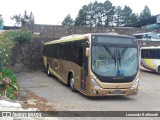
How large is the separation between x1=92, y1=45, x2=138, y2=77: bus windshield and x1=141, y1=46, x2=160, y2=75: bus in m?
14.4

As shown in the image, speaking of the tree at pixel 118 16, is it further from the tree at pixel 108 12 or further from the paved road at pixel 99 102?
the paved road at pixel 99 102

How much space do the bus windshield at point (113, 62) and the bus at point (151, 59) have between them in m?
14.4

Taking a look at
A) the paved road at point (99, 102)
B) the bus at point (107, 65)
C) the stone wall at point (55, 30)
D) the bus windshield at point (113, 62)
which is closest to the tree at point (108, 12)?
the stone wall at point (55, 30)

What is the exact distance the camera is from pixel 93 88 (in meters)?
13.6

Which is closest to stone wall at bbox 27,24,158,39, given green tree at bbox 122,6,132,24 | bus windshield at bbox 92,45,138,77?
bus windshield at bbox 92,45,138,77

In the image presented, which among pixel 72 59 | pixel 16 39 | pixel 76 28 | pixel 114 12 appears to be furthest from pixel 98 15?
pixel 72 59

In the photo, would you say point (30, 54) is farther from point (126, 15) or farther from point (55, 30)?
point (126, 15)

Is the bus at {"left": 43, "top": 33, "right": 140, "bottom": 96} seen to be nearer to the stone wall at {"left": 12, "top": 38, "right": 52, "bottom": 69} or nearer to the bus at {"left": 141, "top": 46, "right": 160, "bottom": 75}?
the stone wall at {"left": 12, "top": 38, "right": 52, "bottom": 69}

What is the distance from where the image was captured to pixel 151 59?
2917cm

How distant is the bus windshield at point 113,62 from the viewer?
541 inches

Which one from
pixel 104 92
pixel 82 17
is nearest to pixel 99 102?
pixel 104 92

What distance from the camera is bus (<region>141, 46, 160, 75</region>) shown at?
92.5 ft

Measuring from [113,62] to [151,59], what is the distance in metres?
16.0

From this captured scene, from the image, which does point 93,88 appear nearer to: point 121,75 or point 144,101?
point 121,75
